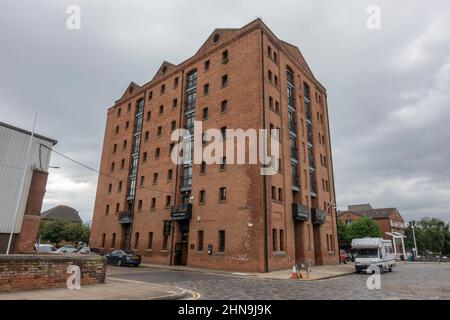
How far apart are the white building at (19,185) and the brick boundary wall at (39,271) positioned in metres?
7.88

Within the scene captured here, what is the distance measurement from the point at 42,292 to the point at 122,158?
1333 inches

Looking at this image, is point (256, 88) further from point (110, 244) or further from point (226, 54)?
point (110, 244)

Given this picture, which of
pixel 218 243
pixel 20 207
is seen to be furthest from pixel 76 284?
pixel 218 243

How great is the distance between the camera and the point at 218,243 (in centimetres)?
2625

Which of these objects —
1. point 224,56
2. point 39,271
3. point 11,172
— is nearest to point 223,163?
point 224,56

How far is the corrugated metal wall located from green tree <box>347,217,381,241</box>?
53.5 m

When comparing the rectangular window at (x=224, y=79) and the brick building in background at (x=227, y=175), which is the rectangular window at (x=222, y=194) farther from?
the rectangular window at (x=224, y=79)

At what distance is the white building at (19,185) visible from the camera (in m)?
17.1

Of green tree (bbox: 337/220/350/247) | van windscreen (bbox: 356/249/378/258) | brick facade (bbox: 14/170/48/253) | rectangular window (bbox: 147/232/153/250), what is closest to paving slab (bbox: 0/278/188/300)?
brick facade (bbox: 14/170/48/253)

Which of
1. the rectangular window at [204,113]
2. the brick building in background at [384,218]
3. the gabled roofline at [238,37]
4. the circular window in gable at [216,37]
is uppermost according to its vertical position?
the circular window in gable at [216,37]

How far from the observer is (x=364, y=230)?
181 feet

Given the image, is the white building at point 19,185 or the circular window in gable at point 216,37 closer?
the white building at point 19,185

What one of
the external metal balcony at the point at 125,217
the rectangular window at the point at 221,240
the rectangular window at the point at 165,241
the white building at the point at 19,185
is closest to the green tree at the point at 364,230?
the rectangular window at the point at 221,240

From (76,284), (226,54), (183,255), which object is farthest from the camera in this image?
(226,54)
